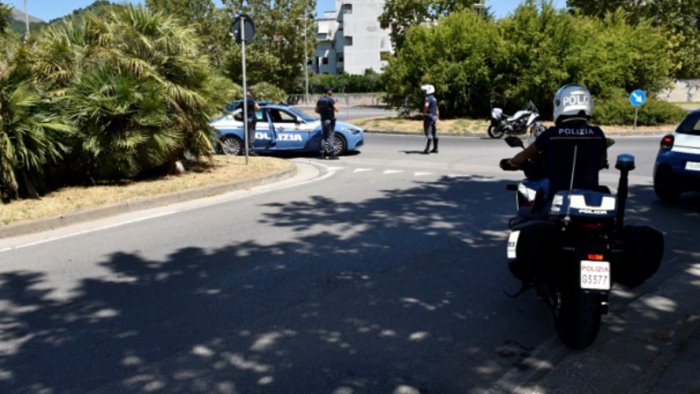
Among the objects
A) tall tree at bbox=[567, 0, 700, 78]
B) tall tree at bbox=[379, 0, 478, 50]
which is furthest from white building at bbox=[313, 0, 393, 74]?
tall tree at bbox=[567, 0, 700, 78]

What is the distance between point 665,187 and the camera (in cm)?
938

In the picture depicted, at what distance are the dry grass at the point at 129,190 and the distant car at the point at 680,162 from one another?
7.08 metres

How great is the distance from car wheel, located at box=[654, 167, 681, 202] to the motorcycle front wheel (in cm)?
1239

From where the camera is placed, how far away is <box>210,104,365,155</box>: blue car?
1634 cm

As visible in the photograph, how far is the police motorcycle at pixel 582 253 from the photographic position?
3957mm

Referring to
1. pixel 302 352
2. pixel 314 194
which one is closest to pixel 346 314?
pixel 302 352

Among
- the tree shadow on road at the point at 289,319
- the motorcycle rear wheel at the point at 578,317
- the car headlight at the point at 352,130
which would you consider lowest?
the tree shadow on road at the point at 289,319

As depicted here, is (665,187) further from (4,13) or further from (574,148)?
(4,13)

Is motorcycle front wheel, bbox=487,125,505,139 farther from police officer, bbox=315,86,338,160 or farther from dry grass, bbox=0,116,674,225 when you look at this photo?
dry grass, bbox=0,116,674,225

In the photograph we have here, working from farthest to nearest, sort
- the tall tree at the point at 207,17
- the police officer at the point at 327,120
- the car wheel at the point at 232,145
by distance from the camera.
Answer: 1. the tall tree at the point at 207,17
2. the car wheel at the point at 232,145
3. the police officer at the point at 327,120

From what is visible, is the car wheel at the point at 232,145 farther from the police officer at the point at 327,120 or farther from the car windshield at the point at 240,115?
the police officer at the point at 327,120

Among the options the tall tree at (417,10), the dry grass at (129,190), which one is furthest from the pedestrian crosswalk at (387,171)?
the tall tree at (417,10)

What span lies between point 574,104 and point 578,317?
1.52m

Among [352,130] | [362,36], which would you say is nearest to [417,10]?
[352,130]
